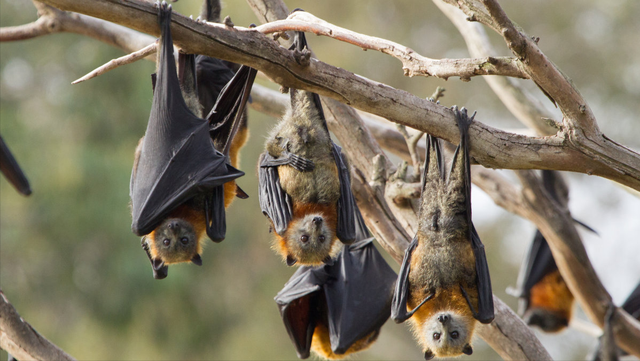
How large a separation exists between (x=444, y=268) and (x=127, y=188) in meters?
9.24

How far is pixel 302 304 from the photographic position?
5473 mm

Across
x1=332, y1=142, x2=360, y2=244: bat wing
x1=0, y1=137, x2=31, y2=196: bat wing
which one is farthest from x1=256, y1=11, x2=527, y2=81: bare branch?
x1=0, y1=137, x2=31, y2=196: bat wing

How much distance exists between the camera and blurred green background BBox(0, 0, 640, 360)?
39.7 feet

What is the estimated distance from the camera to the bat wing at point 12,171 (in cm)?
483

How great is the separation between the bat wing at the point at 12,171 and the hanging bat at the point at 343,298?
2384 mm

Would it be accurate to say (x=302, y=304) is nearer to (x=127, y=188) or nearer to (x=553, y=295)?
(x=553, y=295)

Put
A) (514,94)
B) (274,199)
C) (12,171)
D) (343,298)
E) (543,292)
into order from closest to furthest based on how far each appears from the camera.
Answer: (274,199) → (12,171) → (343,298) → (514,94) → (543,292)

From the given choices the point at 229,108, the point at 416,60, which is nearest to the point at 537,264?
the point at 416,60

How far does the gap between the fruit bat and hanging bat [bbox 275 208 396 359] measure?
61cm

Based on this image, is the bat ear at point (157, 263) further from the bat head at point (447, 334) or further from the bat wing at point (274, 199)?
the bat head at point (447, 334)

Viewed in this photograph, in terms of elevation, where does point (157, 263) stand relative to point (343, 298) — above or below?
above

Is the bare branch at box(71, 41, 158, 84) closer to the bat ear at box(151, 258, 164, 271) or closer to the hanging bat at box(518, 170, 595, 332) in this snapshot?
the bat ear at box(151, 258, 164, 271)

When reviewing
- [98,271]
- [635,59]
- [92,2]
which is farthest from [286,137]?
[635,59]

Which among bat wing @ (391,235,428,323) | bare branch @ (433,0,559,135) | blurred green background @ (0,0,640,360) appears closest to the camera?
bat wing @ (391,235,428,323)
